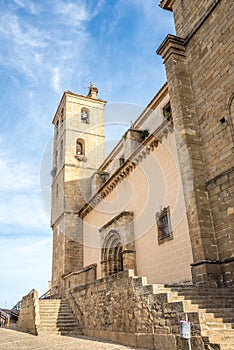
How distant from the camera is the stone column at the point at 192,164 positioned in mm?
8586

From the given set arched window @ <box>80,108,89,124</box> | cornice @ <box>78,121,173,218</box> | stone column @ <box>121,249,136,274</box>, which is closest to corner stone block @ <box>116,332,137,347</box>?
stone column @ <box>121,249,136,274</box>

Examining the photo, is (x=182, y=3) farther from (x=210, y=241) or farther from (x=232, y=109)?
(x=210, y=241)

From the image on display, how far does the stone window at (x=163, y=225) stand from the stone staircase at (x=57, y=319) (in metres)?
4.19

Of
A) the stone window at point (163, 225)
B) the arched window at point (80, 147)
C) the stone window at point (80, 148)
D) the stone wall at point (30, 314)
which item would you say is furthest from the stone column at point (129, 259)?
the arched window at point (80, 147)

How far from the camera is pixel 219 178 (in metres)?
9.13

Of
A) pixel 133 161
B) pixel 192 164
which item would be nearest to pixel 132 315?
pixel 192 164

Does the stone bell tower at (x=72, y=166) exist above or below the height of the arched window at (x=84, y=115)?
below

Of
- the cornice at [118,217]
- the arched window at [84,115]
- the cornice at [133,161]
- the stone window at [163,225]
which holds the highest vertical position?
the arched window at [84,115]

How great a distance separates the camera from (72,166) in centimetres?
2139

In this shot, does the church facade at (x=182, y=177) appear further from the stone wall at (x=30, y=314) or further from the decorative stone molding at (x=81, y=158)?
the decorative stone molding at (x=81, y=158)

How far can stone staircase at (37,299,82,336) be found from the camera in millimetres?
10516

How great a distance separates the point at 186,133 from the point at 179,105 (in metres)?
1.15

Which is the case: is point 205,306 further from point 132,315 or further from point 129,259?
point 129,259

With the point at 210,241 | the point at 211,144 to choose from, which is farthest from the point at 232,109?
the point at 210,241
